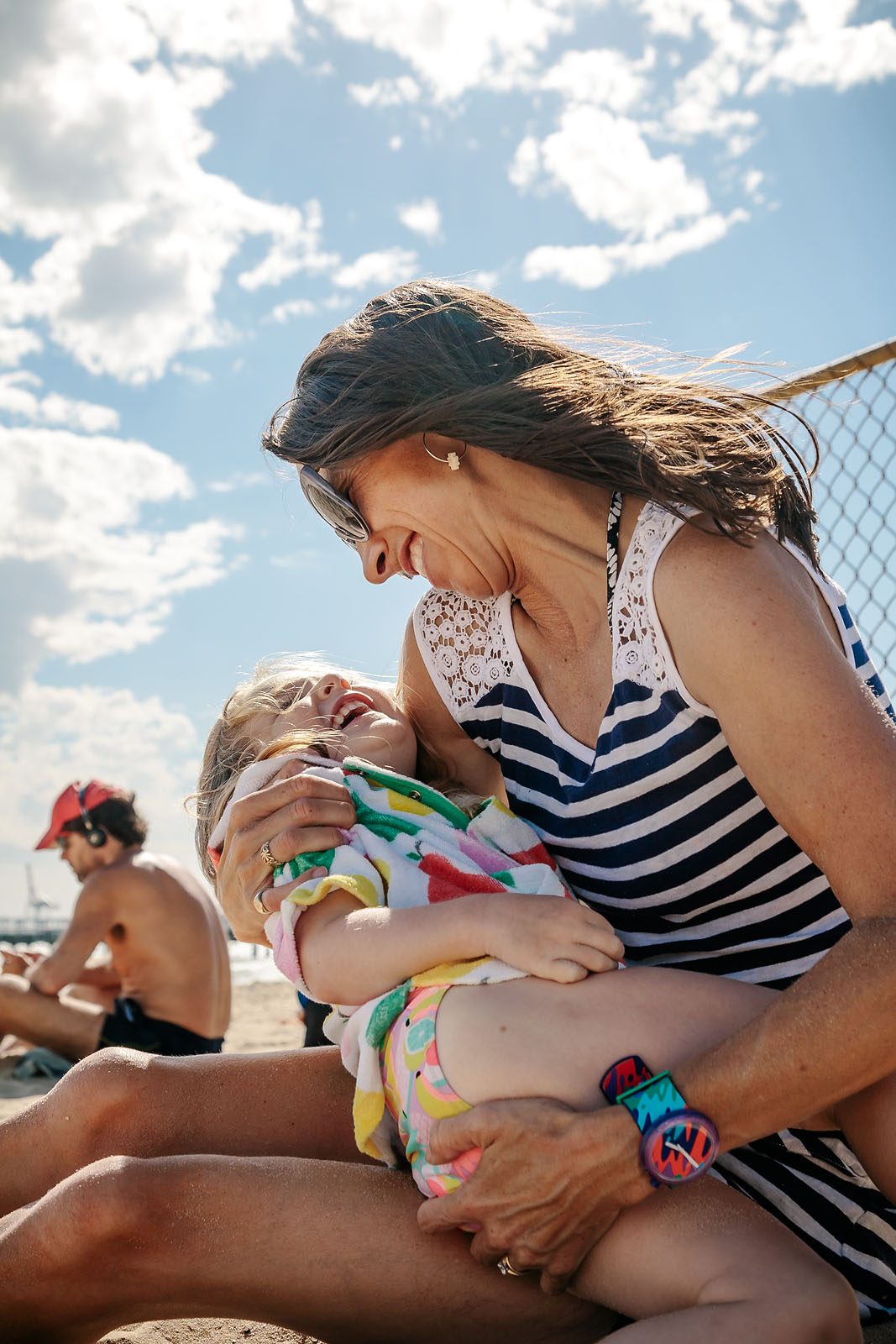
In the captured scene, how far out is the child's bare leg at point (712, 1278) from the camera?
1202 millimetres

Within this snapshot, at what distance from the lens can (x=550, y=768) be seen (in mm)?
2041

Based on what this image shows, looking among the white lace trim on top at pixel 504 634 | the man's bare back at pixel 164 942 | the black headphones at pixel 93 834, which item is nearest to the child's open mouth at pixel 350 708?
the white lace trim on top at pixel 504 634

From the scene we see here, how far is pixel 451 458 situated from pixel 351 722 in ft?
2.15

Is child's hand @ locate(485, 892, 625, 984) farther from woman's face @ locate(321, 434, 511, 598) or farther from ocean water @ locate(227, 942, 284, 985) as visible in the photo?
ocean water @ locate(227, 942, 284, 985)

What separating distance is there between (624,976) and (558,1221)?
319mm

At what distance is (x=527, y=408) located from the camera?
1883 mm

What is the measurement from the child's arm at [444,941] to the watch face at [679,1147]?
23 centimetres

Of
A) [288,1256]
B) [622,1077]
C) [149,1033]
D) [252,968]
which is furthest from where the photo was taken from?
[252,968]

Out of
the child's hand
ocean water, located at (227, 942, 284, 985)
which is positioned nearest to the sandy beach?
ocean water, located at (227, 942, 284, 985)

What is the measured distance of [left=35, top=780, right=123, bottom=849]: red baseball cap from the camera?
19.5 ft

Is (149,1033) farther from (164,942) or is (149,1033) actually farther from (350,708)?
(350,708)

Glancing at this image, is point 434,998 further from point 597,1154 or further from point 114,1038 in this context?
point 114,1038

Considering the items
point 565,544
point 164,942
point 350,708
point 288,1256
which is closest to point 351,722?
point 350,708

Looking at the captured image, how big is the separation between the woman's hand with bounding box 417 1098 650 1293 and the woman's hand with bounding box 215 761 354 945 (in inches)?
21.7
